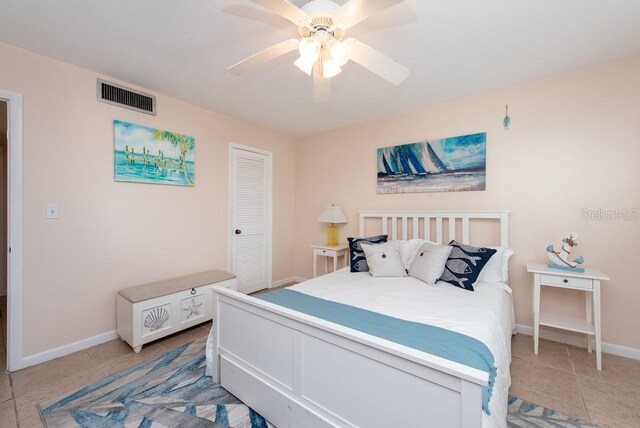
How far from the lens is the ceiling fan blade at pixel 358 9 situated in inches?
48.9

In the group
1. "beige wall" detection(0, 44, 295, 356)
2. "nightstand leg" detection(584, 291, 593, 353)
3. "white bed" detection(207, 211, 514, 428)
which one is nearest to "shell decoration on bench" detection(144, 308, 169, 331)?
"beige wall" detection(0, 44, 295, 356)

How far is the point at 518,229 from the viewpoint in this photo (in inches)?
104

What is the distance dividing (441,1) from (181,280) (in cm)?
315

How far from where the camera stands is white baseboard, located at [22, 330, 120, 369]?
83.1 inches

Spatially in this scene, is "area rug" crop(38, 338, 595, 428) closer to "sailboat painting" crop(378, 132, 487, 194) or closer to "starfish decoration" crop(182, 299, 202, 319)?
"starfish decoration" crop(182, 299, 202, 319)

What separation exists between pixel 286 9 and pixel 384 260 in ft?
6.90

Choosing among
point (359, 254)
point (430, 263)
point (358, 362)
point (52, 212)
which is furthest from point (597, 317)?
point (52, 212)

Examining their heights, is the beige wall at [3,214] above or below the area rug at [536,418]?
above

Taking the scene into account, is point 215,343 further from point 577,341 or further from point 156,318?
point 577,341

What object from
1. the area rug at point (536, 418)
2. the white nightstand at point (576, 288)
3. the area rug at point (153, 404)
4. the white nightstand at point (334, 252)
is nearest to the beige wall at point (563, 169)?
the white nightstand at point (576, 288)

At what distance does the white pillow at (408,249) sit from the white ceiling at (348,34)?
154 centimetres

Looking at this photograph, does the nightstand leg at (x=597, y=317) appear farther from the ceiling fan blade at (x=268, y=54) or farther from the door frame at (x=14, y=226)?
the door frame at (x=14, y=226)

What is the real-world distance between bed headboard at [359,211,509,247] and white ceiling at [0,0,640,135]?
125 cm

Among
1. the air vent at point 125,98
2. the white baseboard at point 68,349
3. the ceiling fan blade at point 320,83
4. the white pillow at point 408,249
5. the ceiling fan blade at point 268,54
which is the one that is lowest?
the white baseboard at point 68,349
